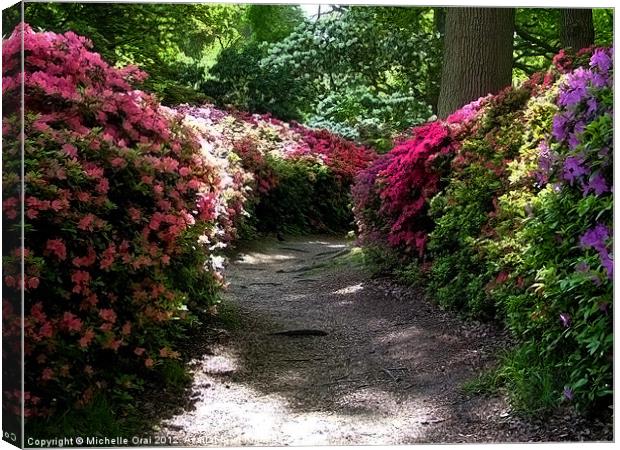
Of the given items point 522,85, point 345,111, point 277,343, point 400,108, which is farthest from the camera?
point 400,108

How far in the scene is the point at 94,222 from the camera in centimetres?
311

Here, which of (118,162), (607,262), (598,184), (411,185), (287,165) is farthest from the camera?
(287,165)

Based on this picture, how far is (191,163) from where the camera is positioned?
4.23 m

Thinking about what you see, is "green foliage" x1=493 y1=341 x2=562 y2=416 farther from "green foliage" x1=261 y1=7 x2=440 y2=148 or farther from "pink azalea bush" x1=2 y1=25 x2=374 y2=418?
"green foliage" x1=261 y1=7 x2=440 y2=148

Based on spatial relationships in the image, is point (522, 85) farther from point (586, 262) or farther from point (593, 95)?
point (586, 262)

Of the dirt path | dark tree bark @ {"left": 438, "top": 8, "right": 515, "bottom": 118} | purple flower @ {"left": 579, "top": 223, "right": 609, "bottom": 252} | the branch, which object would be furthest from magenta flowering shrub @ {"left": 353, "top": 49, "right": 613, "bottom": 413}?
dark tree bark @ {"left": 438, "top": 8, "right": 515, "bottom": 118}

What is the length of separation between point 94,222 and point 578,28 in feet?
9.94

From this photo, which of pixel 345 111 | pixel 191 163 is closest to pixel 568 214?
pixel 191 163

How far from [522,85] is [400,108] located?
6.85 ft

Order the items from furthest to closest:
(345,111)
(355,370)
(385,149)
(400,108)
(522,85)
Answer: (385,149), (400,108), (345,111), (522,85), (355,370)

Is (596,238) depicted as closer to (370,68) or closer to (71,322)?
(71,322)

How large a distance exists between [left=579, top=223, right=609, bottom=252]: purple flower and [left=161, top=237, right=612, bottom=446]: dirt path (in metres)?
0.75

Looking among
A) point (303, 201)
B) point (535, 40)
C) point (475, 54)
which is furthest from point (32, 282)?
point (475, 54)

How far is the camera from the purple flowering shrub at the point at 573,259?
2.86m
